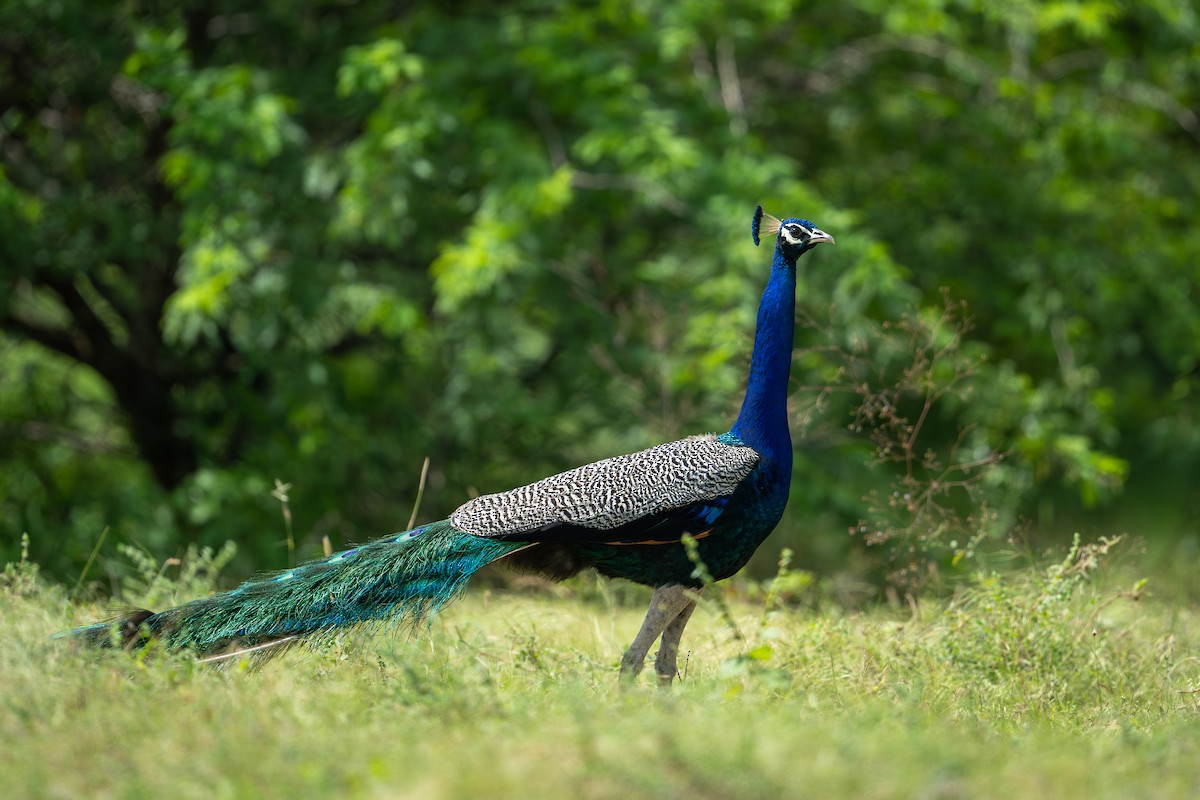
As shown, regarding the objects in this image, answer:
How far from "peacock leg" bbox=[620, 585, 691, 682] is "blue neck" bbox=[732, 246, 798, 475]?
0.59m

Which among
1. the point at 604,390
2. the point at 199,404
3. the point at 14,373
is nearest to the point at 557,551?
the point at 604,390

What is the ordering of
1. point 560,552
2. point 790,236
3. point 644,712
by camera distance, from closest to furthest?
point 644,712 → point 560,552 → point 790,236

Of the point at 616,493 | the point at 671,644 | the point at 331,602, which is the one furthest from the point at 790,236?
the point at 331,602

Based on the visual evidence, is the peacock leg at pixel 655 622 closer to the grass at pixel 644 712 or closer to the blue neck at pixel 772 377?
the grass at pixel 644 712

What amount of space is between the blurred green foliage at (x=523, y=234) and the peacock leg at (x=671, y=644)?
2.56 meters

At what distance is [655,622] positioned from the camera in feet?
15.4

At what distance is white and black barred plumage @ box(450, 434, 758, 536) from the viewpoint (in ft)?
15.2

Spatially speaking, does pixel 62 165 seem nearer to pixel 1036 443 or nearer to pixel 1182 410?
pixel 1036 443

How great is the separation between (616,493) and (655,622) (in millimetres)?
473

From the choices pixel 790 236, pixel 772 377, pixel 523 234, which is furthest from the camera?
pixel 523 234

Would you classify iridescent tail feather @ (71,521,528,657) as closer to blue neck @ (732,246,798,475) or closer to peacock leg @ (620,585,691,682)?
peacock leg @ (620,585,691,682)

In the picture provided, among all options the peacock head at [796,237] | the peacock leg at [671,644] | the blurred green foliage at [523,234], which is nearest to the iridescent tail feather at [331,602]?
the peacock leg at [671,644]

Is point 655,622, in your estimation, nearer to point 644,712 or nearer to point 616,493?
point 616,493

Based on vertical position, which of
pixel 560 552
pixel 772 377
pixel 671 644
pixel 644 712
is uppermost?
pixel 772 377
